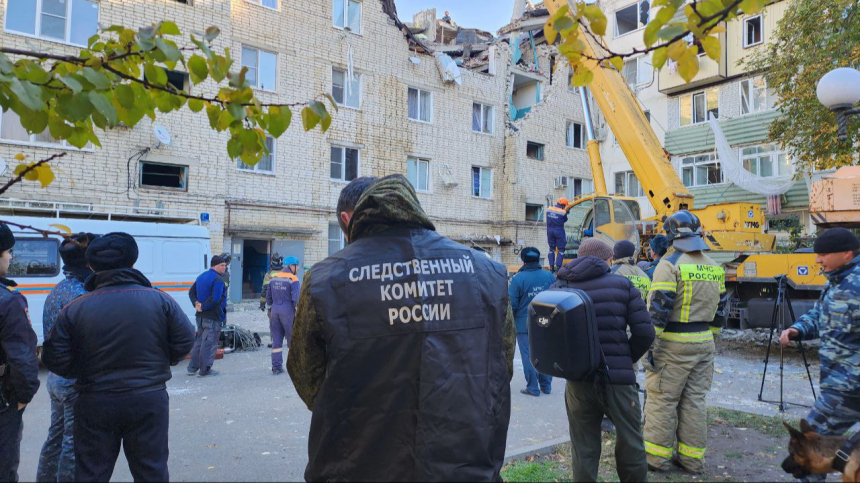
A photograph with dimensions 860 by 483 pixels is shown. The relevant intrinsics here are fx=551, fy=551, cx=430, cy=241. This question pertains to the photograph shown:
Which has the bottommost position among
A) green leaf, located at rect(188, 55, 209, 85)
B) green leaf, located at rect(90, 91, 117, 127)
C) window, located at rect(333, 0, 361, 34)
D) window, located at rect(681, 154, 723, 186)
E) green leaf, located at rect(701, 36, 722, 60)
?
green leaf, located at rect(90, 91, 117, 127)

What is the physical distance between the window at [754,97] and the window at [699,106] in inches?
41.6

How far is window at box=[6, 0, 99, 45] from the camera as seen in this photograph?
14.9 metres

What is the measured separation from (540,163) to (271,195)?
13255 mm

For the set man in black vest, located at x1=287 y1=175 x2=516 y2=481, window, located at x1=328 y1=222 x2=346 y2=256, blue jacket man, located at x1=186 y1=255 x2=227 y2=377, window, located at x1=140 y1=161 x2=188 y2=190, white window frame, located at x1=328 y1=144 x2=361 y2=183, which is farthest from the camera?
window, located at x1=328 y1=222 x2=346 y2=256

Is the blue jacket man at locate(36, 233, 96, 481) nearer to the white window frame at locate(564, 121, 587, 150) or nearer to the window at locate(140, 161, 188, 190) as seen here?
the window at locate(140, 161, 188, 190)

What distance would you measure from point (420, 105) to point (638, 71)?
11.0 m

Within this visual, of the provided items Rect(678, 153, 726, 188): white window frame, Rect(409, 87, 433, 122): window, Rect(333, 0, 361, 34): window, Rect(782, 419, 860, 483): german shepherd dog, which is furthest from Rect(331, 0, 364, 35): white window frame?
Rect(782, 419, 860, 483): german shepherd dog

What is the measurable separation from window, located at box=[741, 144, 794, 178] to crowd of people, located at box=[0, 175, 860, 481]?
17.8 metres

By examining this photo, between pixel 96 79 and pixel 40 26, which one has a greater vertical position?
pixel 40 26

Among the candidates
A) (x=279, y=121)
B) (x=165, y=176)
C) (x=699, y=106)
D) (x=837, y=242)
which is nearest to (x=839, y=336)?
(x=837, y=242)

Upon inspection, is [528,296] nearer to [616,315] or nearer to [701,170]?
[616,315]

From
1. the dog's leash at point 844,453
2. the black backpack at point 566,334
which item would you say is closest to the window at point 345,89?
the black backpack at point 566,334

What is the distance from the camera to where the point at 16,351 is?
137 inches

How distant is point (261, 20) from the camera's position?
18.9 m
